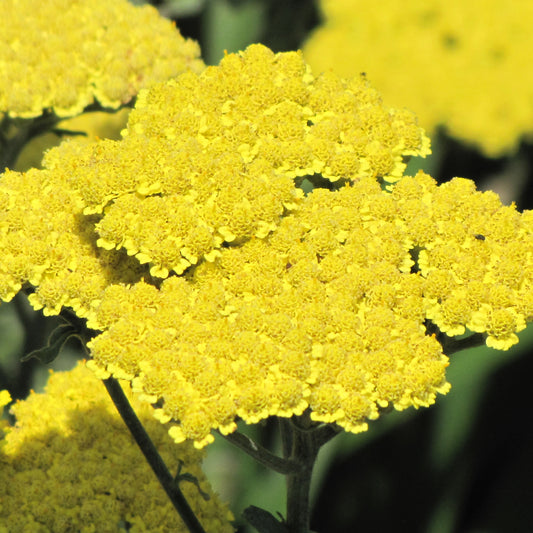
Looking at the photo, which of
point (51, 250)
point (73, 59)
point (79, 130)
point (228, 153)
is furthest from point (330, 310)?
point (79, 130)

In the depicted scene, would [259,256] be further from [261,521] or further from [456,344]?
[261,521]

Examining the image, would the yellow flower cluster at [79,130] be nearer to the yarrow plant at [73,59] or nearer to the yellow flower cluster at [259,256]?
the yarrow plant at [73,59]

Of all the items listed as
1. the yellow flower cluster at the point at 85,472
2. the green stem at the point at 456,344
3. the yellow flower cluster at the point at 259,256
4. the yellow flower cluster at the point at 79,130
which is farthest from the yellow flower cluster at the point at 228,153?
the yellow flower cluster at the point at 79,130

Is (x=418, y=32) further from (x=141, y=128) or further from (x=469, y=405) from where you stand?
(x=141, y=128)

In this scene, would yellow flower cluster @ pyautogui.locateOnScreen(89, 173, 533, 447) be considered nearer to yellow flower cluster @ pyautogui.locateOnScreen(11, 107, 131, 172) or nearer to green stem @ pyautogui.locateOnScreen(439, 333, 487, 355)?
green stem @ pyautogui.locateOnScreen(439, 333, 487, 355)

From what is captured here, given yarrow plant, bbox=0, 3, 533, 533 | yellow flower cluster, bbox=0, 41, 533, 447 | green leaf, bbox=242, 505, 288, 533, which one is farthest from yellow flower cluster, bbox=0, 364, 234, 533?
yellow flower cluster, bbox=0, 41, 533, 447

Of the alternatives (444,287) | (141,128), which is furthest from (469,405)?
(141,128)
